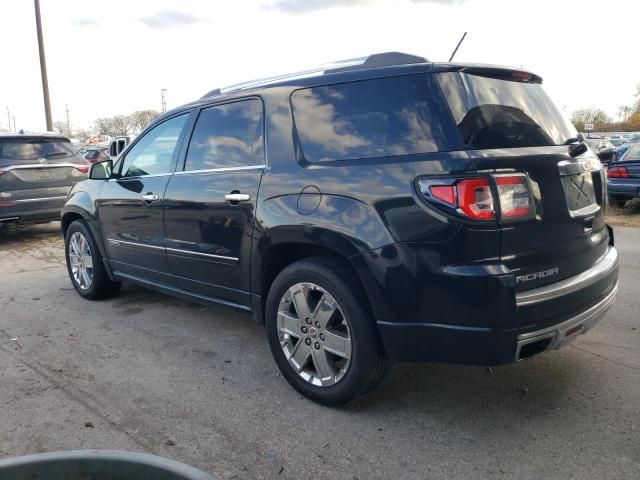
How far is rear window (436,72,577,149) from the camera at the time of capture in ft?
9.02

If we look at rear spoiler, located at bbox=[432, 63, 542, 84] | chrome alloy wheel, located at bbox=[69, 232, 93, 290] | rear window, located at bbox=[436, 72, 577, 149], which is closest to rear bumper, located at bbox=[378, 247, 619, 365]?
rear window, located at bbox=[436, 72, 577, 149]

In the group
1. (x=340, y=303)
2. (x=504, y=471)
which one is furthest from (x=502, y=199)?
(x=504, y=471)

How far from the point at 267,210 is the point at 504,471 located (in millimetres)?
1885

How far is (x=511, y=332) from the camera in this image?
2611mm

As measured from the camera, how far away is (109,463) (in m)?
1.48

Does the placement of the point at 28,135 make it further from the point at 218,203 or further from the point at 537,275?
the point at 537,275

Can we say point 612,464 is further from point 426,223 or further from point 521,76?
point 521,76

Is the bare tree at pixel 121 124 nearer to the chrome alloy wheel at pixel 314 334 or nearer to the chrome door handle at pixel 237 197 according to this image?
the chrome door handle at pixel 237 197

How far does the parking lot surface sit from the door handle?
108cm

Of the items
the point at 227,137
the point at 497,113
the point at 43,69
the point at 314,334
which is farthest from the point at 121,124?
the point at 497,113

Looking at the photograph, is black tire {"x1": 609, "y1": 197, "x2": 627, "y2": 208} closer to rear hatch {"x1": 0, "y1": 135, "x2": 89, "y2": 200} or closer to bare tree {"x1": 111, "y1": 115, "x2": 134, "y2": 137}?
rear hatch {"x1": 0, "y1": 135, "x2": 89, "y2": 200}

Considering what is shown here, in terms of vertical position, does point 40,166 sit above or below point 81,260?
above

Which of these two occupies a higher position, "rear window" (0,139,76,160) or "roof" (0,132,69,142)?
"roof" (0,132,69,142)

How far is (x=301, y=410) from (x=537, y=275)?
4.88ft
